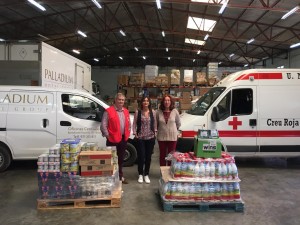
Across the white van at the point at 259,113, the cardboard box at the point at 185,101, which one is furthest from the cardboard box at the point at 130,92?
the white van at the point at 259,113

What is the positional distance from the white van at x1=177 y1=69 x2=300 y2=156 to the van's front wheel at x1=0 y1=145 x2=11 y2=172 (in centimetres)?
399

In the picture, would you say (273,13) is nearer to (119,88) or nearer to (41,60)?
(119,88)

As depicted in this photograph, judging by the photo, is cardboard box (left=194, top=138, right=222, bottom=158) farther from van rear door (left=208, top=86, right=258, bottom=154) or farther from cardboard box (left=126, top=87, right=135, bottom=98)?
cardboard box (left=126, top=87, right=135, bottom=98)

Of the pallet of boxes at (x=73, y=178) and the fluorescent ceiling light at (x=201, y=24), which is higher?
the fluorescent ceiling light at (x=201, y=24)

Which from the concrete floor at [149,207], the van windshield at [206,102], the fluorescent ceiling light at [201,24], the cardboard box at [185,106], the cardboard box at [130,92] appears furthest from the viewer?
the fluorescent ceiling light at [201,24]

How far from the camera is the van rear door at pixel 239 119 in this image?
716 centimetres

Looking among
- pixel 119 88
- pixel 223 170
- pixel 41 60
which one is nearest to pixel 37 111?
pixel 41 60

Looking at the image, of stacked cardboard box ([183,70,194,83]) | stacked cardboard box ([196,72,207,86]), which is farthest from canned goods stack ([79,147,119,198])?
stacked cardboard box ([196,72,207,86])

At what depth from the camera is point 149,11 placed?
18109 mm

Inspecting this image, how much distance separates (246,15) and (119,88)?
7253 mm

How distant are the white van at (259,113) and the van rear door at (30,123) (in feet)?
10.0

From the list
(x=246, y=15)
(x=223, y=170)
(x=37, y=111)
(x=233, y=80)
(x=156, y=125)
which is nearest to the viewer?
(x=223, y=170)

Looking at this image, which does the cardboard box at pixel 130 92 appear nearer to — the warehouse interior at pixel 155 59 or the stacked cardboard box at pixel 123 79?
the warehouse interior at pixel 155 59

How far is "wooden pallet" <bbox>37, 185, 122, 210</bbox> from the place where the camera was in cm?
477
